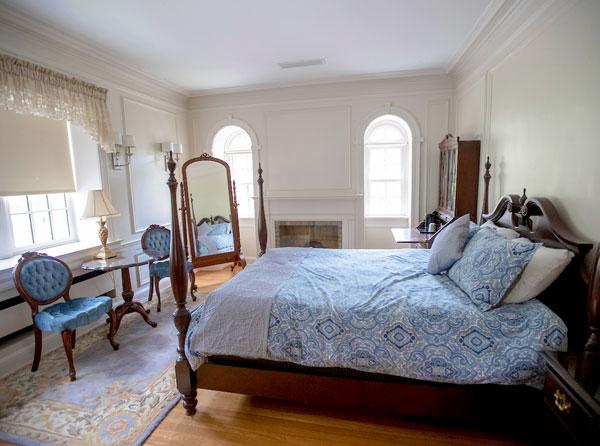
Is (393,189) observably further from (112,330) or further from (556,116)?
(112,330)

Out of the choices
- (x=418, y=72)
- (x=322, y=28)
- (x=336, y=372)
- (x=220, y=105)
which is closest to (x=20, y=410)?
(x=336, y=372)

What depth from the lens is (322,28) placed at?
2.89 meters

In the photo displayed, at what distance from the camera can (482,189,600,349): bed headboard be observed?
1.64m

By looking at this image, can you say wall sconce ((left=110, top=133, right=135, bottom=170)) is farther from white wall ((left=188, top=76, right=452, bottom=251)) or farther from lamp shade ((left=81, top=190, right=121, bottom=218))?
white wall ((left=188, top=76, right=452, bottom=251))

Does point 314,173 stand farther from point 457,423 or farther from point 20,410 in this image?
point 20,410


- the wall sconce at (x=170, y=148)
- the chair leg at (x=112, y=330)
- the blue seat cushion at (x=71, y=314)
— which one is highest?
the wall sconce at (x=170, y=148)

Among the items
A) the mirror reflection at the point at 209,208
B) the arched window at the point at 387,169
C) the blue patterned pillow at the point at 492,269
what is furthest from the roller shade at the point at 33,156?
the arched window at the point at 387,169

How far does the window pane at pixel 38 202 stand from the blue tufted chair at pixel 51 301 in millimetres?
698

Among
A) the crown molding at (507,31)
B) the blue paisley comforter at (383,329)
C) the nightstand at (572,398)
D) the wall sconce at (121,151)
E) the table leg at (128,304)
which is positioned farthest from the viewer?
the wall sconce at (121,151)

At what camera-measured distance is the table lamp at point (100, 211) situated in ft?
9.66

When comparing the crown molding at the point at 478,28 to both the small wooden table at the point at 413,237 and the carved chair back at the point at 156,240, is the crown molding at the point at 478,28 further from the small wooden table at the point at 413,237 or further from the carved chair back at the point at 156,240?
the carved chair back at the point at 156,240

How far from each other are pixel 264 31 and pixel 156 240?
2.49 meters

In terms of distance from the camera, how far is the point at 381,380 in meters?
1.74

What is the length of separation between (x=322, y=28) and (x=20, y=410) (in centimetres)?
362
